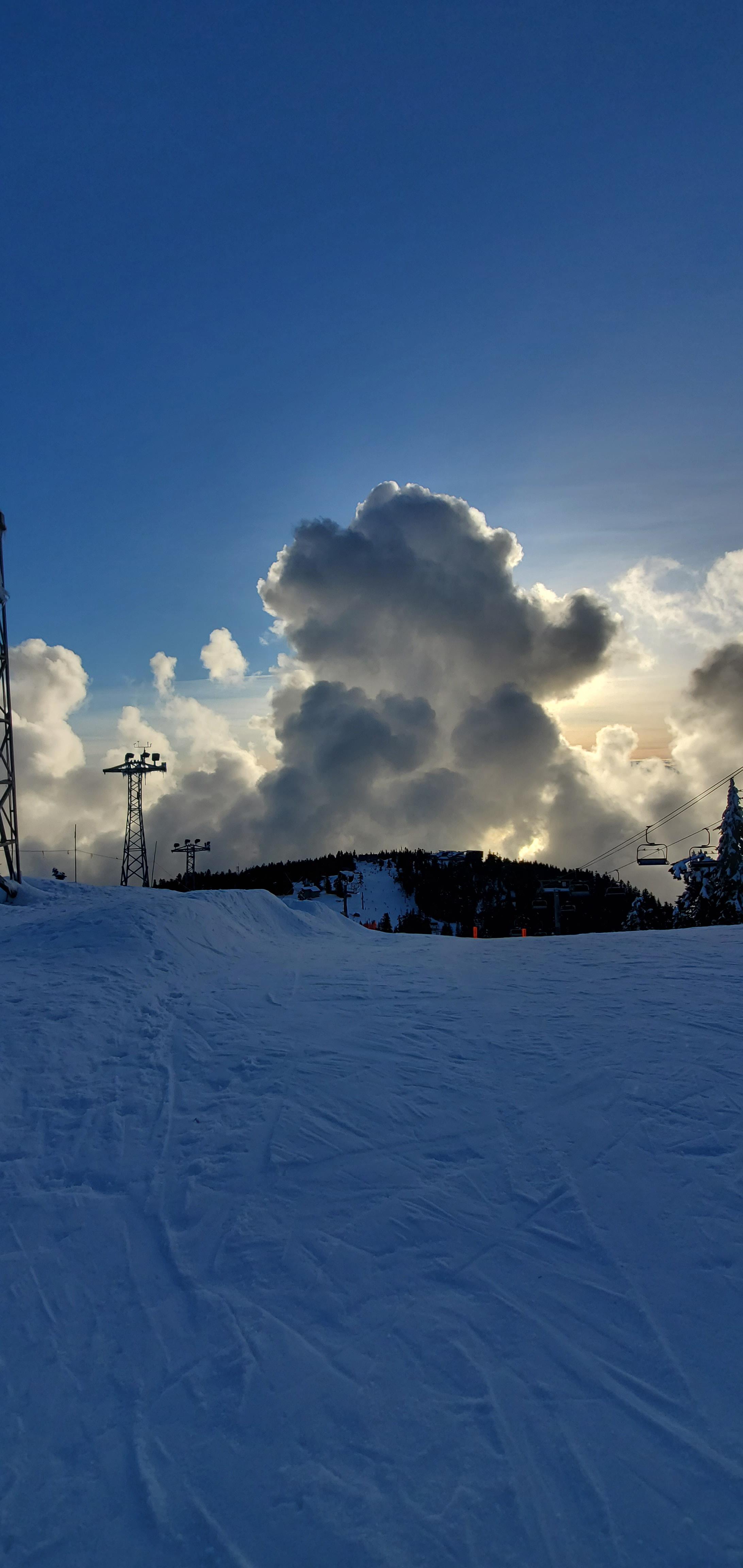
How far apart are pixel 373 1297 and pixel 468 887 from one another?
10045 cm

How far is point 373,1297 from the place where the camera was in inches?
175

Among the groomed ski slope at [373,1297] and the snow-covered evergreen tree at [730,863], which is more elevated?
the snow-covered evergreen tree at [730,863]

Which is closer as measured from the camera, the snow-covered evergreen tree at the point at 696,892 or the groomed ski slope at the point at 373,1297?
the groomed ski slope at the point at 373,1297

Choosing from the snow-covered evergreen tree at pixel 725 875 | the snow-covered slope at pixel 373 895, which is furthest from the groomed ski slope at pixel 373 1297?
the snow-covered slope at pixel 373 895

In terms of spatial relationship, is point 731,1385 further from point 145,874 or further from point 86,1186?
point 145,874

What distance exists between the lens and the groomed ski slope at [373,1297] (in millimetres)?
3262

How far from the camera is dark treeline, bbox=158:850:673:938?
60188 mm

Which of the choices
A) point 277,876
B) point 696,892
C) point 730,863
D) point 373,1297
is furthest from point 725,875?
point 277,876

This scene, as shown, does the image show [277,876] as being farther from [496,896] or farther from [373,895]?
[496,896]

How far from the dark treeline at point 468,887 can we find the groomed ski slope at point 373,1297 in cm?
3885

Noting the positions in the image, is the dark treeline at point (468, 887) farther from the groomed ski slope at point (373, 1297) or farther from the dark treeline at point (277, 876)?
the groomed ski slope at point (373, 1297)

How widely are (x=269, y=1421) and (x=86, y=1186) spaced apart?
2716 millimetres

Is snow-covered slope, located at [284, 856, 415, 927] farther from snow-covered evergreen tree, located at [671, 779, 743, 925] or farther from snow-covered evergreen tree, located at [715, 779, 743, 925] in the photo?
snow-covered evergreen tree, located at [715, 779, 743, 925]

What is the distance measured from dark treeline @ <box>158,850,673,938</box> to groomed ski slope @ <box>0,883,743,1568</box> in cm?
3885
